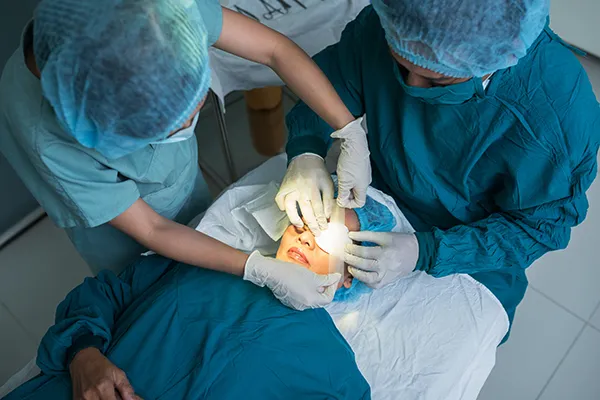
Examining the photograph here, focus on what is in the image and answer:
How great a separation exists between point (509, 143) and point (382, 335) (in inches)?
27.3

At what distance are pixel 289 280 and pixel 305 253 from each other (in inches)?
6.1

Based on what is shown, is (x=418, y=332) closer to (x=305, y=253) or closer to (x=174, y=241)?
(x=305, y=253)

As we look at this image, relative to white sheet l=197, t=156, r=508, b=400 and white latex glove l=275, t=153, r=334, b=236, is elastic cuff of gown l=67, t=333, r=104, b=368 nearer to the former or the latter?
white sheet l=197, t=156, r=508, b=400

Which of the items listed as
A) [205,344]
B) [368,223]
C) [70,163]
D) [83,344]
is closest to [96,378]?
[83,344]

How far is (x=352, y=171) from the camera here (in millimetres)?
1570

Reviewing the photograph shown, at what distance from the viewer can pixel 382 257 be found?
4.96ft

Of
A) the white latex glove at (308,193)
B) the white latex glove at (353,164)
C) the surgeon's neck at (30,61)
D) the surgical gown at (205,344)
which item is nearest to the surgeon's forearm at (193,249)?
the surgical gown at (205,344)

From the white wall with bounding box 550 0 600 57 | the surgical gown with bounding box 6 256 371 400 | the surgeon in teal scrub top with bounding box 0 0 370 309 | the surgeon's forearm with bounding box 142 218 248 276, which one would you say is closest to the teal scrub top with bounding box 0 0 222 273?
the surgeon in teal scrub top with bounding box 0 0 370 309

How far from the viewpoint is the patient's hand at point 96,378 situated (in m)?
1.24

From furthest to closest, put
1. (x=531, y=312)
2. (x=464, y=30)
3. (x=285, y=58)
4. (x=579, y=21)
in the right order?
(x=579, y=21) < (x=531, y=312) < (x=285, y=58) < (x=464, y=30)

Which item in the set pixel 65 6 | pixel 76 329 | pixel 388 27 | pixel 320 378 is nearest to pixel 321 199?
pixel 320 378

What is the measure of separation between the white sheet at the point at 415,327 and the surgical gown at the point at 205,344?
0.14 metres

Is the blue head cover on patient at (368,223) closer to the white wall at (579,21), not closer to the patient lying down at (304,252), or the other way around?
the patient lying down at (304,252)

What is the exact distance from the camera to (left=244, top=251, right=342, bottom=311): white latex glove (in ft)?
4.75
